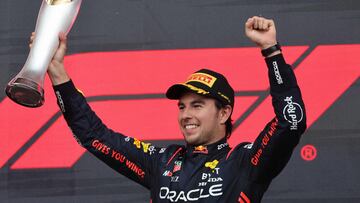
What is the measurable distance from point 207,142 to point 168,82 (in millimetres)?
790

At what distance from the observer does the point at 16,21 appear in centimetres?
288

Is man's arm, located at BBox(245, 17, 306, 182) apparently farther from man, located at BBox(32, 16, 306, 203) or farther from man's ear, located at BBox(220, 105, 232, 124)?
man's ear, located at BBox(220, 105, 232, 124)

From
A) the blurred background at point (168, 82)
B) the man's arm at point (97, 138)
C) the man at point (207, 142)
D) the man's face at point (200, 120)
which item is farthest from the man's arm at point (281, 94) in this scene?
the blurred background at point (168, 82)

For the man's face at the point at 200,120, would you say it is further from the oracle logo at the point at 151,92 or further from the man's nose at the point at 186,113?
the oracle logo at the point at 151,92

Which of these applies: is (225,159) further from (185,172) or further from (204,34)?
(204,34)

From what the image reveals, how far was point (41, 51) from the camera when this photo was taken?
1925 mm

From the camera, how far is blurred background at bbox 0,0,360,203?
274 cm

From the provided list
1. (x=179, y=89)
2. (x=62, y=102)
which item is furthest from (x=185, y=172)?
(x=62, y=102)

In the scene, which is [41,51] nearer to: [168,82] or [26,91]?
[26,91]

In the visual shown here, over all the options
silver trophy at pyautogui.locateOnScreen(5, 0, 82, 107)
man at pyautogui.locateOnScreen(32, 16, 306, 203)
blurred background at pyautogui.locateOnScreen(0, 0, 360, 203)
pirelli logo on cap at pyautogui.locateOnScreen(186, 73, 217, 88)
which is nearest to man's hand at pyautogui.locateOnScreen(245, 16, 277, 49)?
man at pyautogui.locateOnScreen(32, 16, 306, 203)

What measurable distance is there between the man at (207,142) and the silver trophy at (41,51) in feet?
0.15

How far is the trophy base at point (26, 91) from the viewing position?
186cm

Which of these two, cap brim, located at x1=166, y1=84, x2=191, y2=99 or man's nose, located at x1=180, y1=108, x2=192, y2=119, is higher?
cap brim, located at x1=166, y1=84, x2=191, y2=99

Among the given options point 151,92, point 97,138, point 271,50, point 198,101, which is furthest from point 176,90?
point 151,92
